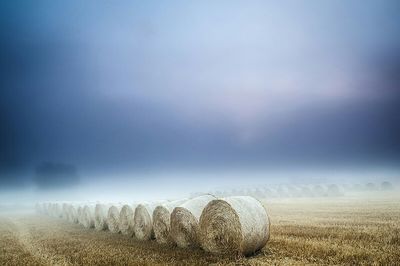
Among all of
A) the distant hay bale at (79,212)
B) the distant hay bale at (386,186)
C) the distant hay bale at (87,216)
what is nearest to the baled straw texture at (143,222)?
the distant hay bale at (87,216)

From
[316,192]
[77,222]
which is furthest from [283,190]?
[77,222]

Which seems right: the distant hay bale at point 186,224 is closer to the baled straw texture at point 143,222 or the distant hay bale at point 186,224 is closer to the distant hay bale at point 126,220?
the baled straw texture at point 143,222

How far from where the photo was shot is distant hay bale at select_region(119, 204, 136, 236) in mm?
15962

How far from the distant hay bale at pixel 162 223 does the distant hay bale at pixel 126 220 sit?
2.41m

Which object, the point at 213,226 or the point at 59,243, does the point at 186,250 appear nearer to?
the point at 213,226

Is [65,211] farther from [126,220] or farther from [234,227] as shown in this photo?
[234,227]

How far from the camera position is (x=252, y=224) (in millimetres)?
10344

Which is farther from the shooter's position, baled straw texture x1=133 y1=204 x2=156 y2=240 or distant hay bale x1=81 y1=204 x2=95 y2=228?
distant hay bale x1=81 y1=204 x2=95 y2=228

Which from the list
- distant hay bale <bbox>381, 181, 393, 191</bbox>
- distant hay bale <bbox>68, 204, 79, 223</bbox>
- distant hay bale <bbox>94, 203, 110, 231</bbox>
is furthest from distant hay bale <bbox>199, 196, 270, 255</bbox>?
distant hay bale <bbox>381, 181, 393, 191</bbox>

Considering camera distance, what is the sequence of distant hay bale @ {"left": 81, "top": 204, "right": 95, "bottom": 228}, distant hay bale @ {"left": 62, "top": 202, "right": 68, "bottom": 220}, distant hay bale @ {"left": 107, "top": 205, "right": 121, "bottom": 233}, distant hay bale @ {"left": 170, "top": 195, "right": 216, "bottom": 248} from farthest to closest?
distant hay bale @ {"left": 62, "top": 202, "right": 68, "bottom": 220} → distant hay bale @ {"left": 81, "top": 204, "right": 95, "bottom": 228} → distant hay bale @ {"left": 107, "top": 205, "right": 121, "bottom": 233} → distant hay bale @ {"left": 170, "top": 195, "right": 216, "bottom": 248}

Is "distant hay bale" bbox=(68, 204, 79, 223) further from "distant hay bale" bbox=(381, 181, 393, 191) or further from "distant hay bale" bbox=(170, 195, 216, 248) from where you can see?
"distant hay bale" bbox=(381, 181, 393, 191)

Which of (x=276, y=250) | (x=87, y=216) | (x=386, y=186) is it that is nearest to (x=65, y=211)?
(x=87, y=216)

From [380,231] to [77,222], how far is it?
59.6 feet

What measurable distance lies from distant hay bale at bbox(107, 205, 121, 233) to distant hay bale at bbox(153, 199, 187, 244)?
4029mm
